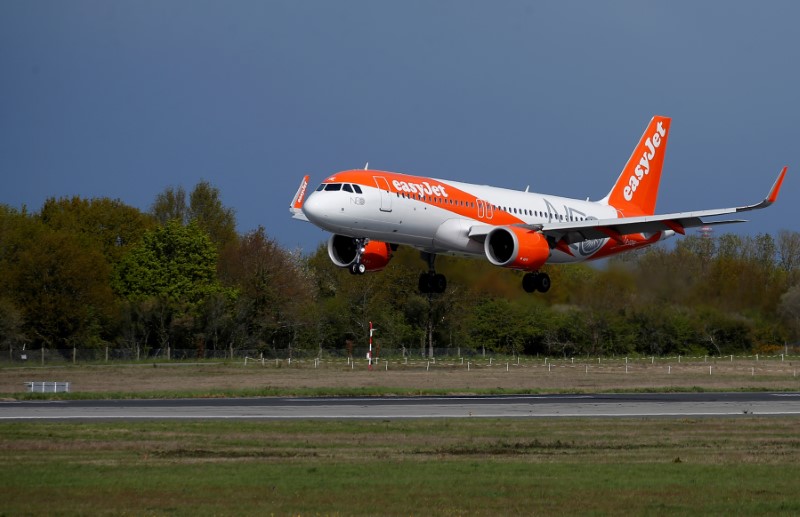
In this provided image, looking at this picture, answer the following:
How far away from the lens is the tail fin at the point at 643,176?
71125mm

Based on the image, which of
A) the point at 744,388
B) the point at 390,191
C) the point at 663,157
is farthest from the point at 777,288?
the point at 390,191

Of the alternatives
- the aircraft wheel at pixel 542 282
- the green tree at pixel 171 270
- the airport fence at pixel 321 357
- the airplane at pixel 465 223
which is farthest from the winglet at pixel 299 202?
the green tree at pixel 171 270

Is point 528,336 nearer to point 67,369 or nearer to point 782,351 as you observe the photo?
point 782,351

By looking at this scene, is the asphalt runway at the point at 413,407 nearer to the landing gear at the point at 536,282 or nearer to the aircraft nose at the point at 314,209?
the landing gear at the point at 536,282

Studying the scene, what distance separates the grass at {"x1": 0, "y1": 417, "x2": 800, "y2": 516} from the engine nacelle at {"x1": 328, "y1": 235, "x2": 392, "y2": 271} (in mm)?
17925

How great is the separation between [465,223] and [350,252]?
20.1 feet

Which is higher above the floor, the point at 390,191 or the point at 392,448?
the point at 390,191

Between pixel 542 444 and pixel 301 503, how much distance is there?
12.4 metres

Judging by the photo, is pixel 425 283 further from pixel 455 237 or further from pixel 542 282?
pixel 542 282

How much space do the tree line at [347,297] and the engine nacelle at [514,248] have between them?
4.60 m

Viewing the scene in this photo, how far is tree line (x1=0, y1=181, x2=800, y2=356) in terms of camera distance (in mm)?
63469

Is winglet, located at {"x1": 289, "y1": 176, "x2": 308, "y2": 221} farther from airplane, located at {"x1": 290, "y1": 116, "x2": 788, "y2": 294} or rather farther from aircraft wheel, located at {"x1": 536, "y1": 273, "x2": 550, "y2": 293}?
aircraft wheel, located at {"x1": 536, "y1": 273, "x2": 550, "y2": 293}

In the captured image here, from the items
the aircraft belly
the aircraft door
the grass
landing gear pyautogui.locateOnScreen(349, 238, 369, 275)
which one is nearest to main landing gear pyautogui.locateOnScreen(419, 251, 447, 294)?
the aircraft belly

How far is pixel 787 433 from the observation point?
38594 mm
